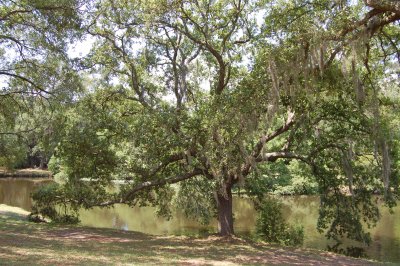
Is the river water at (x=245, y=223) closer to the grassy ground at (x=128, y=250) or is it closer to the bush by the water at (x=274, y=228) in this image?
the bush by the water at (x=274, y=228)

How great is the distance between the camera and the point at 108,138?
14.7 meters

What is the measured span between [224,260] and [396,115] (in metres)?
7.27

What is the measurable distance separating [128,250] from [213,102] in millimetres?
4665

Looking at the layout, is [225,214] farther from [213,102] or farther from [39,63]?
[39,63]

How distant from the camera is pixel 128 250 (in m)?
10.2

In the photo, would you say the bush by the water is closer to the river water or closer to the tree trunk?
the river water

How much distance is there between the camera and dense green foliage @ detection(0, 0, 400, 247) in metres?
10.1

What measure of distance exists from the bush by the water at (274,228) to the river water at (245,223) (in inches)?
42.3

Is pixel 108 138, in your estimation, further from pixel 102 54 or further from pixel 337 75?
pixel 337 75

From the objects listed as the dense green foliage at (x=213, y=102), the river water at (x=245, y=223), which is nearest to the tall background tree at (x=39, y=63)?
the dense green foliage at (x=213, y=102)

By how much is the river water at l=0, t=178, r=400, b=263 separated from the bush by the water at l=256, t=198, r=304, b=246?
108 cm

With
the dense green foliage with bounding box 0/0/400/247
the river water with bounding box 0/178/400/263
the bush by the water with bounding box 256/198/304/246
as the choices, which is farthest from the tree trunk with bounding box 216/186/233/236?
the river water with bounding box 0/178/400/263

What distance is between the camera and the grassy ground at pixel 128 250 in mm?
8258

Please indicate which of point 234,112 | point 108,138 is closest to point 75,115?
point 108,138
